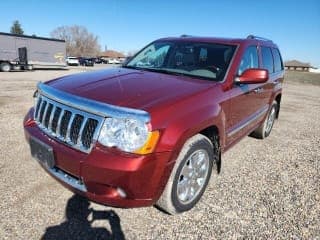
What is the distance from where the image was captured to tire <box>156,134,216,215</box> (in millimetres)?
2865

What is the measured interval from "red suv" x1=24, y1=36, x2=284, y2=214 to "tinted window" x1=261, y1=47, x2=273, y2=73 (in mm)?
1163

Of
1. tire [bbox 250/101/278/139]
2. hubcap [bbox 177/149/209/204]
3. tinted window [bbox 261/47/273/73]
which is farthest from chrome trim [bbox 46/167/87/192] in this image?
tire [bbox 250/101/278/139]

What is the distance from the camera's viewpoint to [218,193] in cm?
372

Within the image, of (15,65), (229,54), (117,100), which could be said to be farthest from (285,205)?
(15,65)

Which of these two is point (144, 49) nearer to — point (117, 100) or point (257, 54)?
point (257, 54)

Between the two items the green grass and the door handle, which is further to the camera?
the green grass

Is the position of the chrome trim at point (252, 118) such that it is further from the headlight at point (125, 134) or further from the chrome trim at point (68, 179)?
the chrome trim at point (68, 179)

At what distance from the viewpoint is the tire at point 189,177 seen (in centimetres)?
287

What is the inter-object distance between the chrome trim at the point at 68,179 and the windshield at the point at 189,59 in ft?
6.18

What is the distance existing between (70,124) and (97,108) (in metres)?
0.34

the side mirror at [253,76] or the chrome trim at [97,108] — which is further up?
the side mirror at [253,76]

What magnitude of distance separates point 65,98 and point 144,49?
2.42 meters

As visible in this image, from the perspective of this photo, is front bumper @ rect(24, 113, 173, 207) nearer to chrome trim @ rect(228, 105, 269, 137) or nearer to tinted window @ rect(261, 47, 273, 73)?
chrome trim @ rect(228, 105, 269, 137)

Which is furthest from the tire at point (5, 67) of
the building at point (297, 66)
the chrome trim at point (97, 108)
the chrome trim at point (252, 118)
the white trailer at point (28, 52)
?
the building at point (297, 66)
